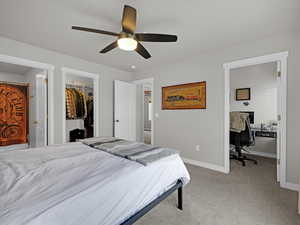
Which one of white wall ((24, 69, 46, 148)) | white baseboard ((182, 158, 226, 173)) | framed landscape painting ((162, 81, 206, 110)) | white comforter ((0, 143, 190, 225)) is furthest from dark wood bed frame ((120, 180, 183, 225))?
white wall ((24, 69, 46, 148))

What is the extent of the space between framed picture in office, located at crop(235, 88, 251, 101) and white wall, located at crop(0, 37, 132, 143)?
3.27m

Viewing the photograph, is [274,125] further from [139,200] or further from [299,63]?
[139,200]

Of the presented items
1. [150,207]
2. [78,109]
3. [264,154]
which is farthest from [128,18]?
[264,154]

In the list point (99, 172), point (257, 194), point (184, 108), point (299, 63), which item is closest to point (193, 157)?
point (184, 108)

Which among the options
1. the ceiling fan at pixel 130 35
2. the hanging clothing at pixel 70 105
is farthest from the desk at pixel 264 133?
the hanging clothing at pixel 70 105

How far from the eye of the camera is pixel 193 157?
3438 mm

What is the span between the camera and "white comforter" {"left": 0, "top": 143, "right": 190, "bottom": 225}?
2.54 feet

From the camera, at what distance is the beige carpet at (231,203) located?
1644mm

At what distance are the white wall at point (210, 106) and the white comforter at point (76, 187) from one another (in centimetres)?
181

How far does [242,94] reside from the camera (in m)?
4.36

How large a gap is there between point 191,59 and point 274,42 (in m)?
1.46

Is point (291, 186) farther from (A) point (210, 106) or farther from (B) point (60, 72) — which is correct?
(B) point (60, 72)

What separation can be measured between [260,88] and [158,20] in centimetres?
358

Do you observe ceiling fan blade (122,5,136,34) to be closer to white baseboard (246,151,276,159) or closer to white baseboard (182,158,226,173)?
white baseboard (182,158,226,173)
